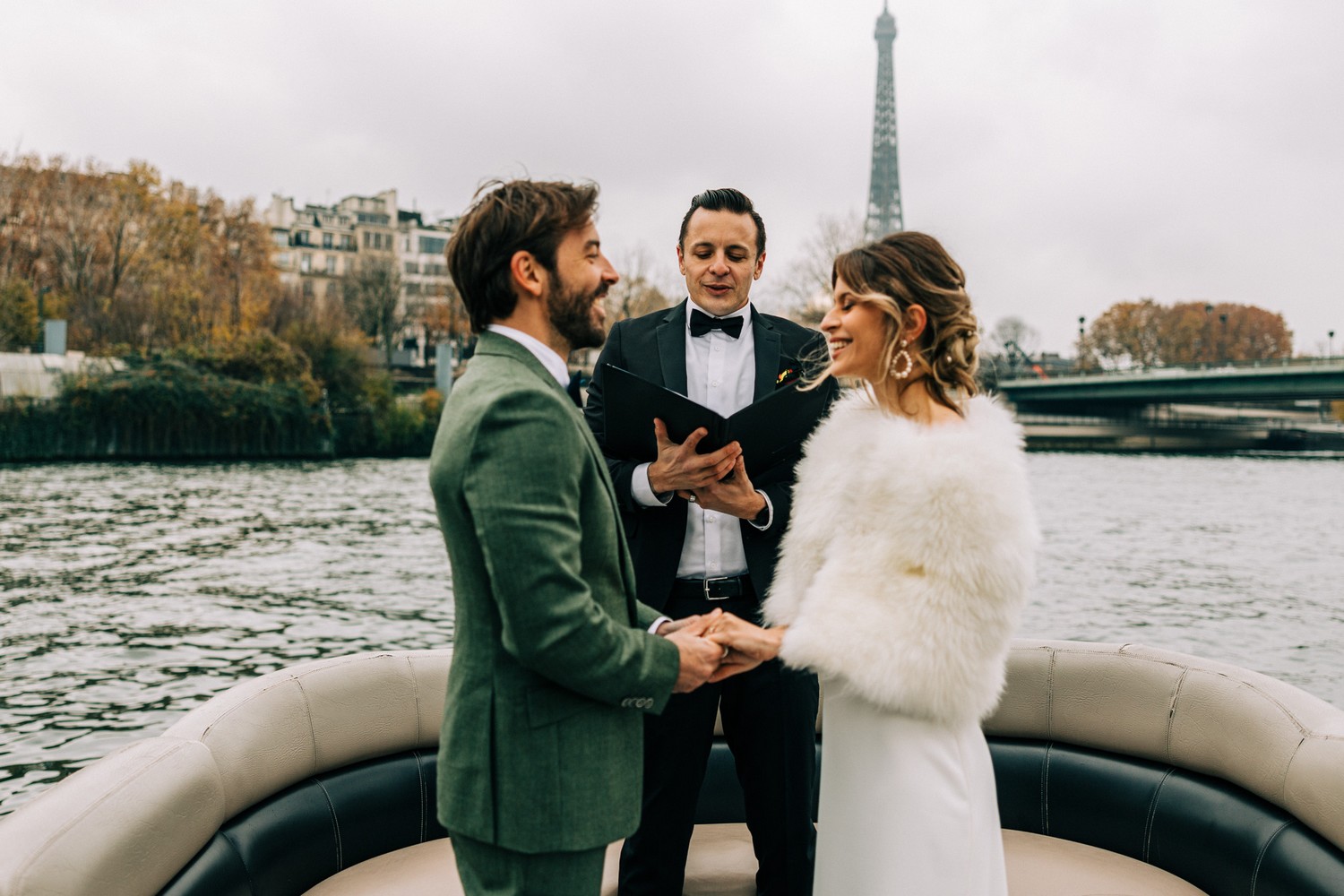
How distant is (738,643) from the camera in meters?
2.09

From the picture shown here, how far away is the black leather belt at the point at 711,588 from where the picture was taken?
2918 mm

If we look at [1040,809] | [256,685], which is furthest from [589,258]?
[1040,809]

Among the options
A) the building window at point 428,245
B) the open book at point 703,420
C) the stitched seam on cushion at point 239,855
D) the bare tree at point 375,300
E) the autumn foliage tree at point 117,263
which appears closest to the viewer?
the open book at point 703,420

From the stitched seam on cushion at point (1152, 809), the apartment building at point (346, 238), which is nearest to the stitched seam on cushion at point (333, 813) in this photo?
the stitched seam on cushion at point (1152, 809)

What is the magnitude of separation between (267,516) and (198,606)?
27.8ft

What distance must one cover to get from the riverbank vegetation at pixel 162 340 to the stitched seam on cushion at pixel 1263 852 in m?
33.7

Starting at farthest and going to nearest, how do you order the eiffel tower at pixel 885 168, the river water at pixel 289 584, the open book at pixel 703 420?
the eiffel tower at pixel 885 168
the river water at pixel 289 584
the open book at pixel 703 420

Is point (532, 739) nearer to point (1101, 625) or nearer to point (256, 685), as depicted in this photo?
point (256, 685)

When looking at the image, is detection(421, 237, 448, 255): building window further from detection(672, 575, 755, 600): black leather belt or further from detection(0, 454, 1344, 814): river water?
detection(672, 575, 755, 600): black leather belt

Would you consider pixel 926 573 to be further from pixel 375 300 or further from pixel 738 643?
pixel 375 300

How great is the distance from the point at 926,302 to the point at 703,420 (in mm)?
616

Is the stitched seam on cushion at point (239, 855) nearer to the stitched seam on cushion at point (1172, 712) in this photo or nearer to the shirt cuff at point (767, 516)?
the shirt cuff at point (767, 516)

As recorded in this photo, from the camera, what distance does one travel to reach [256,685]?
10.1 ft

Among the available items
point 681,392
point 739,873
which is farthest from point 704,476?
point 739,873
